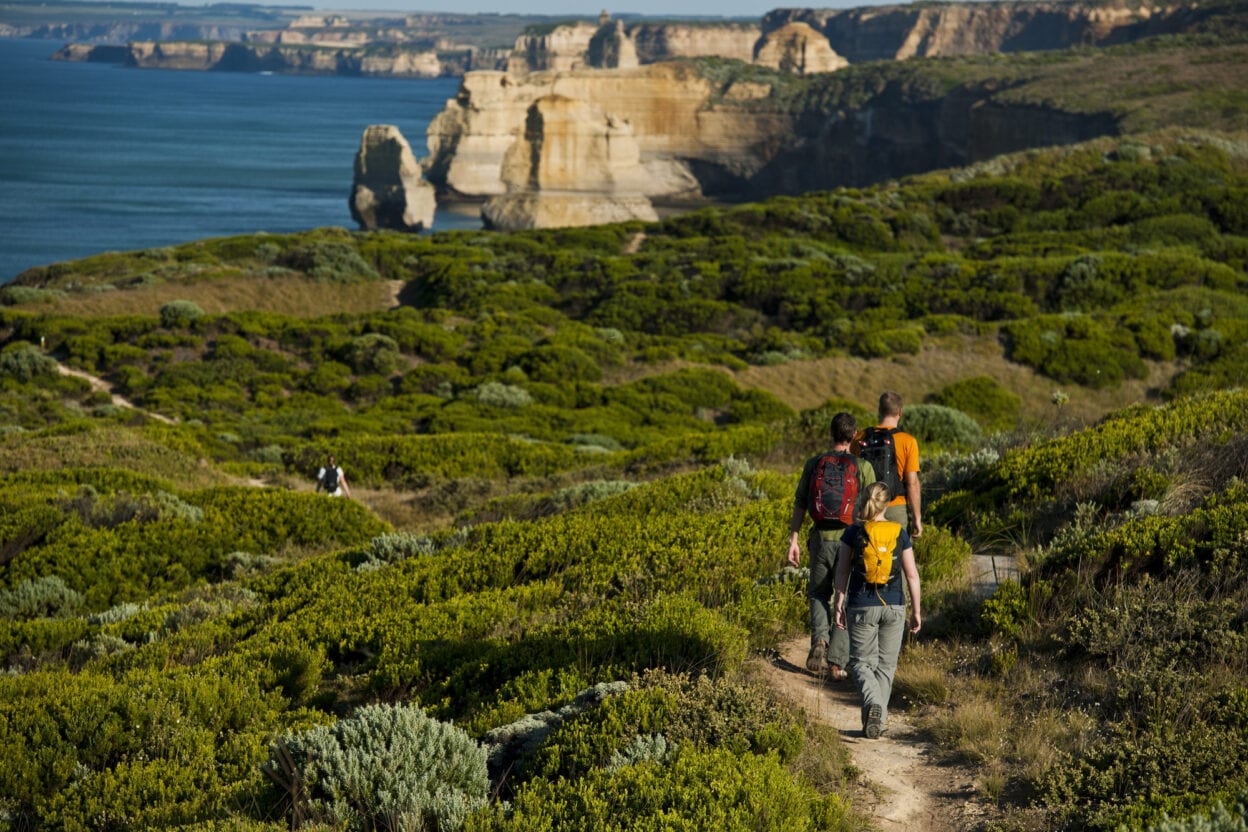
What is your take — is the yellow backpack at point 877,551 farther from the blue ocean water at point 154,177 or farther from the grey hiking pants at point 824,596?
the blue ocean water at point 154,177

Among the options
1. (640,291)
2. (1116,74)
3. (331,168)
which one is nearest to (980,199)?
(640,291)

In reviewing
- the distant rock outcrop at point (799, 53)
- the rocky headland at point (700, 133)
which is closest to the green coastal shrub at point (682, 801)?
the rocky headland at point (700, 133)

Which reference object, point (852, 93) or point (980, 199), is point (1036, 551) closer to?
point (980, 199)

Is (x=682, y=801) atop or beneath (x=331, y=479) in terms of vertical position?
atop

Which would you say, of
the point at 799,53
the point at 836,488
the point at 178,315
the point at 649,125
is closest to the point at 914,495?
the point at 836,488

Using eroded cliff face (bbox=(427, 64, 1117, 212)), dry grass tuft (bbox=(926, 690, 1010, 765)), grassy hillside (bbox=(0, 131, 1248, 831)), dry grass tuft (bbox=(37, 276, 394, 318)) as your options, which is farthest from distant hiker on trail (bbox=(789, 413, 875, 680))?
eroded cliff face (bbox=(427, 64, 1117, 212))

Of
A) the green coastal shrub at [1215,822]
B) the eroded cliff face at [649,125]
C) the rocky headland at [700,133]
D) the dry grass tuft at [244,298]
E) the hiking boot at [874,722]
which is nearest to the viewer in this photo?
the green coastal shrub at [1215,822]

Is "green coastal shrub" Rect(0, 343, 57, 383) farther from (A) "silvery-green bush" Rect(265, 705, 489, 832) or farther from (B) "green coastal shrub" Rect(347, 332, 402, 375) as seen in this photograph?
(A) "silvery-green bush" Rect(265, 705, 489, 832)

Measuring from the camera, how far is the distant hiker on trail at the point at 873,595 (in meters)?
6.06

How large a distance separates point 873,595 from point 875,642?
0.93 feet

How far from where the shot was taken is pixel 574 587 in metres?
8.78

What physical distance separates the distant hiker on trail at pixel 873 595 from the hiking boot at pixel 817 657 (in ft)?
1.88

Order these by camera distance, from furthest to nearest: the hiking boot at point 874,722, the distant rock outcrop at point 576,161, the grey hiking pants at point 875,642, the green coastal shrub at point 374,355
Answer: the distant rock outcrop at point 576,161 → the green coastal shrub at point 374,355 → the grey hiking pants at point 875,642 → the hiking boot at point 874,722

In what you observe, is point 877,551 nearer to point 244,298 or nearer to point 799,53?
point 244,298
